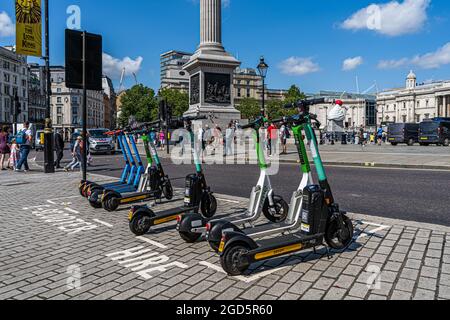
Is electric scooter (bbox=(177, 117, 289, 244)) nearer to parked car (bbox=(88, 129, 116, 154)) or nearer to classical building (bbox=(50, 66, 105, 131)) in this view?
parked car (bbox=(88, 129, 116, 154))

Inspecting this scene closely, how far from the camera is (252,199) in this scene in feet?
16.9

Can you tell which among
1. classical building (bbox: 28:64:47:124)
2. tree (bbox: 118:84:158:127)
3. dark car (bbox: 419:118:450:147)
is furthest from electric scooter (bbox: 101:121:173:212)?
classical building (bbox: 28:64:47:124)

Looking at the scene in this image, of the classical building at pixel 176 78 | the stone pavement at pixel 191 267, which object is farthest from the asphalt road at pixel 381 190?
the classical building at pixel 176 78

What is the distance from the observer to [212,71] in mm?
26016

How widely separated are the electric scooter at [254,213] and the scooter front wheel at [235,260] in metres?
0.48

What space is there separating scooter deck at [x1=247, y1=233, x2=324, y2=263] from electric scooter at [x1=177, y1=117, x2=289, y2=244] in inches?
23.6

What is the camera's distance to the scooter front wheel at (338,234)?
4297 millimetres

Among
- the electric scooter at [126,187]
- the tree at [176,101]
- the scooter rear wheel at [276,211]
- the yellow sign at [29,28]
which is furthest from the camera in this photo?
the tree at [176,101]

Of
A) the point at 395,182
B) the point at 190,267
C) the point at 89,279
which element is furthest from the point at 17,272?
the point at 395,182

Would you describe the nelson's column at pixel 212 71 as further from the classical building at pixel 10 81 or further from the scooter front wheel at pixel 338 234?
the classical building at pixel 10 81

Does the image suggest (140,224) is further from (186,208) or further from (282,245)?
(282,245)

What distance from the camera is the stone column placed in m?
27.2

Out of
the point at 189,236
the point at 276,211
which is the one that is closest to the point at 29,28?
the point at 189,236
